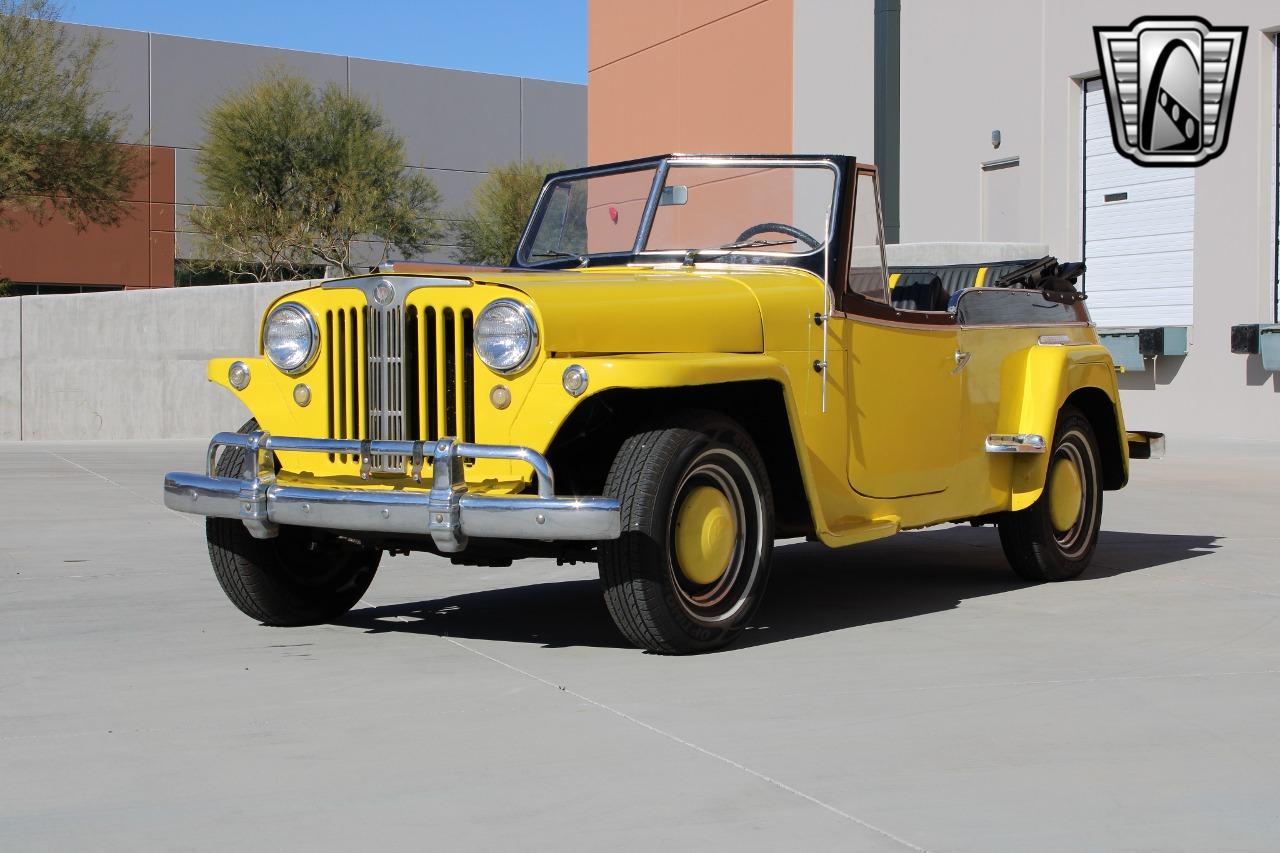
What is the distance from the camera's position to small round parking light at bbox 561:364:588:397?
512cm

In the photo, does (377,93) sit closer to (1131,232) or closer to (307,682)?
(1131,232)

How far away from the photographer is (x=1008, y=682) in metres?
5.13

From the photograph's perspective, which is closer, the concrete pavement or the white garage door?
the concrete pavement

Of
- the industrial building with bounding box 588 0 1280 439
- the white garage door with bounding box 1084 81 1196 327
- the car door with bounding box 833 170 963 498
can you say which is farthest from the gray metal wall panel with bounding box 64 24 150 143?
the car door with bounding box 833 170 963 498

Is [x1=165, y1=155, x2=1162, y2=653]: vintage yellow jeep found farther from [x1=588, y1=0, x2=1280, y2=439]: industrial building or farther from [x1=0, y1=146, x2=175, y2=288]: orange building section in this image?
[x1=0, y1=146, x2=175, y2=288]: orange building section

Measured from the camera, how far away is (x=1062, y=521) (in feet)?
25.5

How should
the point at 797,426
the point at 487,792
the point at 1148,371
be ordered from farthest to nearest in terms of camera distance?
1. the point at 1148,371
2. the point at 797,426
3. the point at 487,792

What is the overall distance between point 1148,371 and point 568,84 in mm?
38740

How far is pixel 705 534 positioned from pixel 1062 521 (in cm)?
283

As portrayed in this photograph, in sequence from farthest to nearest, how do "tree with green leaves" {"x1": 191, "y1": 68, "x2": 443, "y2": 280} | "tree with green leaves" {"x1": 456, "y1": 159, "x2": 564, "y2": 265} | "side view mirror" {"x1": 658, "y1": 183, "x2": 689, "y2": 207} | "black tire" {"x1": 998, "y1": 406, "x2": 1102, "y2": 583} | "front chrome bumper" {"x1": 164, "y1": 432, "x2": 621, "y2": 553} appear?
1. "tree with green leaves" {"x1": 456, "y1": 159, "x2": 564, "y2": 265}
2. "tree with green leaves" {"x1": 191, "y1": 68, "x2": 443, "y2": 280}
3. "black tire" {"x1": 998, "y1": 406, "x2": 1102, "y2": 583}
4. "side view mirror" {"x1": 658, "y1": 183, "x2": 689, "y2": 207}
5. "front chrome bumper" {"x1": 164, "y1": 432, "x2": 621, "y2": 553}

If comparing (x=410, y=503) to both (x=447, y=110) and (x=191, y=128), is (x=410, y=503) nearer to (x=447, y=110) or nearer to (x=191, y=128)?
(x=191, y=128)

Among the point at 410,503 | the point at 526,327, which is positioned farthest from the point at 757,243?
the point at 410,503

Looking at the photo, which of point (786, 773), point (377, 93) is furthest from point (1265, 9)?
point (377, 93)

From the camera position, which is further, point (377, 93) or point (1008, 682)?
point (377, 93)
